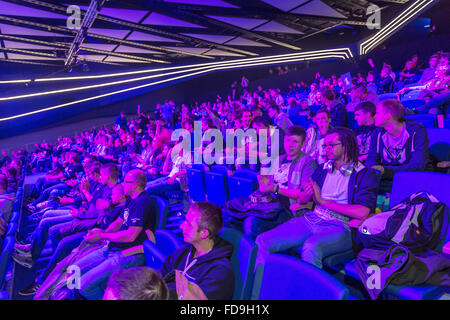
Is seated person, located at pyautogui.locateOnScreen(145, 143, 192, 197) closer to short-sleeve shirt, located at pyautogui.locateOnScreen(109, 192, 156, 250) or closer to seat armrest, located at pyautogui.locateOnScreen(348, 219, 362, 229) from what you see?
short-sleeve shirt, located at pyautogui.locateOnScreen(109, 192, 156, 250)

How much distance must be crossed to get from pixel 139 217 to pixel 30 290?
115 cm

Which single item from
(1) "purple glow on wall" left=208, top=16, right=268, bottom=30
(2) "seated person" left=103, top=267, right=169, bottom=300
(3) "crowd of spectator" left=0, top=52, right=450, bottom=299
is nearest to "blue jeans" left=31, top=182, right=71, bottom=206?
(3) "crowd of spectator" left=0, top=52, right=450, bottom=299

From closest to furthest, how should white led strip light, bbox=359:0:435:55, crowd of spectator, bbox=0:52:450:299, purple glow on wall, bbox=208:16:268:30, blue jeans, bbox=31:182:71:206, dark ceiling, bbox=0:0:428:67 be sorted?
crowd of spectator, bbox=0:52:450:299
blue jeans, bbox=31:182:71:206
dark ceiling, bbox=0:0:428:67
purple glow on wall, bbox=208:16:268:30
white led strip light, bbox=359:0:435:55

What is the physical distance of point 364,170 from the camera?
1973 millimetres

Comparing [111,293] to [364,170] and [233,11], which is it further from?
[233,11]

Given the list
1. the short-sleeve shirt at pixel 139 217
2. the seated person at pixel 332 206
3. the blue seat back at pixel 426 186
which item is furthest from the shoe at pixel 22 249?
the blue seat back at pixel 426 186

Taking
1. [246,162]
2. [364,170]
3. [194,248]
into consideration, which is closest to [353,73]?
[246,162]

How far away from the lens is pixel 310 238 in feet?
6.34

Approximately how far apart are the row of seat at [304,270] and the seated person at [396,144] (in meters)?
0.55

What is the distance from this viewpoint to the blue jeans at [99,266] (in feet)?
6.35

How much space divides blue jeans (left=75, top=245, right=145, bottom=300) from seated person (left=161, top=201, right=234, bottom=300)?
0.53 m

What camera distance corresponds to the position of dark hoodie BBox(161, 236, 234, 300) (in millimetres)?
1352

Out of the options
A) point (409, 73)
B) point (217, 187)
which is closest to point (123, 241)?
point (217, 187)

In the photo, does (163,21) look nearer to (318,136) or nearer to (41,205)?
(41,205)
